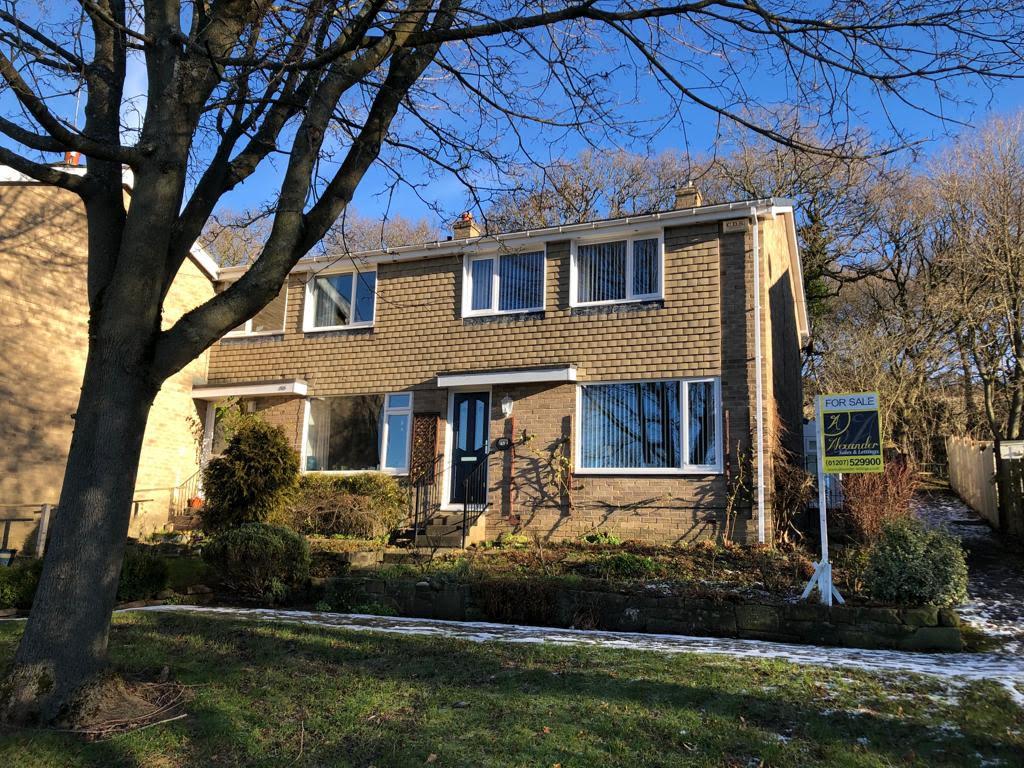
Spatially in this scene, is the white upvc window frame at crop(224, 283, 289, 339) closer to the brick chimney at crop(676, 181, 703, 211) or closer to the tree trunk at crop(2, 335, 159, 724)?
the brick chimney at crop(676, 181, 703, 211)

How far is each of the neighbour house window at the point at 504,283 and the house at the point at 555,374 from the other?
0.04 metres

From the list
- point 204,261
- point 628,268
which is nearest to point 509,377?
Answer: point 628,268

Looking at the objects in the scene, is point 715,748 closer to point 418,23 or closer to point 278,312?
point 418,23

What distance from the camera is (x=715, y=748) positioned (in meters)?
4.38

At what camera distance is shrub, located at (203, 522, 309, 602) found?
10.1m

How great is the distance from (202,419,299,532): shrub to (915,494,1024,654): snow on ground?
10.3 meters

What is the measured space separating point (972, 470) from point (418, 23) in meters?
20.1

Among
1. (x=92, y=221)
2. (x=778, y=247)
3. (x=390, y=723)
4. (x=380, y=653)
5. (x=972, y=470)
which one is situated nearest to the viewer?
(x=390, y=723)

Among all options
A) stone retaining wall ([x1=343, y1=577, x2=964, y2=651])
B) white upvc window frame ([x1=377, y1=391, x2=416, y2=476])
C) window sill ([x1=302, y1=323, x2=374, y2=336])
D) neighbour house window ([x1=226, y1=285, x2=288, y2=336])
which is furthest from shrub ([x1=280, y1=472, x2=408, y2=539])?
neighbour house window ([x1=226, y1=285, x2=288, y2=336])

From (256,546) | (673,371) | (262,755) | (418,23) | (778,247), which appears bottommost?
(262,755)

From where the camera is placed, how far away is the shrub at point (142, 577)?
33.2 ft

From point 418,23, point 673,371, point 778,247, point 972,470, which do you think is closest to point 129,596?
point 418,23

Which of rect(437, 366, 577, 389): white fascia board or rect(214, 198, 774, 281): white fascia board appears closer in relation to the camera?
rect(214, 198, 774, 281): white fascia board

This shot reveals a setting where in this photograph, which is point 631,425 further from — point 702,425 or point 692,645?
point 692,645
